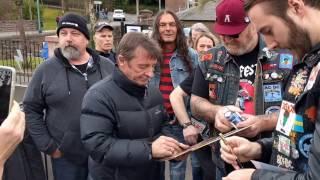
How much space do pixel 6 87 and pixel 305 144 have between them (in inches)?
50.6

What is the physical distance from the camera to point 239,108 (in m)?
3.00

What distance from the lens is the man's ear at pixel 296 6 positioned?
1677 mm

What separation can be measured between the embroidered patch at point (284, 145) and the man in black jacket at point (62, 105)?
2135 mm

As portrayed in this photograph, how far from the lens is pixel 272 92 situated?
298cm

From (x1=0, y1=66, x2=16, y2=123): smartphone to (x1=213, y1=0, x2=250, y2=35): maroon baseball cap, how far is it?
4.75 feet

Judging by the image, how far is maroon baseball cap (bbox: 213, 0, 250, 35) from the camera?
2.98m

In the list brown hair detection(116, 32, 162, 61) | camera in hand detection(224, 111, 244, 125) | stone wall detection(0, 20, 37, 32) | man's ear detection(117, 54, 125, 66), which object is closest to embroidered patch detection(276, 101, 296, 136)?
camera in hand detection(224, 111, 244, 125)

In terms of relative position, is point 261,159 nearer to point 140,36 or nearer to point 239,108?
point 239,108

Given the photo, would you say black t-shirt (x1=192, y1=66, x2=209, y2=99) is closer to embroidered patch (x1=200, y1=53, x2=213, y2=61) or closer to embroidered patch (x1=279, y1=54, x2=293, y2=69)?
embroidered patch (x1=200, y1=53, x2=213, y2=61)

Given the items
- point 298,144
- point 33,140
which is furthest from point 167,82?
point 298,144

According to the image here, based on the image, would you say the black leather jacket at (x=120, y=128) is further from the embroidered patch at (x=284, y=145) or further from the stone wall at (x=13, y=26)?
the stone wall at (x=13, y=26)

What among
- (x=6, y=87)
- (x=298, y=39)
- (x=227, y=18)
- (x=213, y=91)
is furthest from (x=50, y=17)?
(x=298, y=39)

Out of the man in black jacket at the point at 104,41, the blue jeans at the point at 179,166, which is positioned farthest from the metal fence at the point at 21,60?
the blue jeans at the point at 179,166

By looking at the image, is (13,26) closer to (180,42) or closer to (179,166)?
(180,42)
